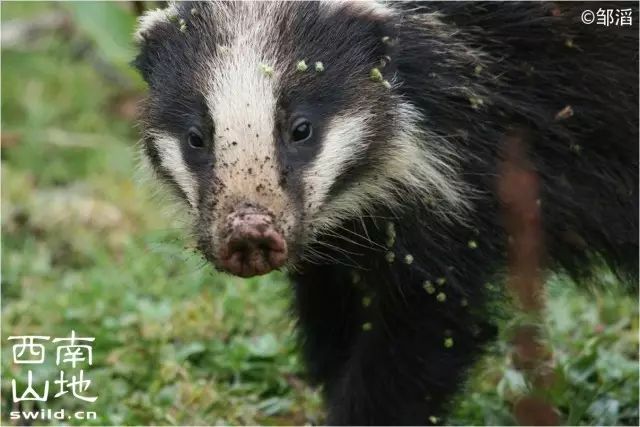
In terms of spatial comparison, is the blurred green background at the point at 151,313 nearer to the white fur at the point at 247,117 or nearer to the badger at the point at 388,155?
the badger at the point at 388,155

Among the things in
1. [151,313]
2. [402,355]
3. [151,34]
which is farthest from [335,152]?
[151,313]

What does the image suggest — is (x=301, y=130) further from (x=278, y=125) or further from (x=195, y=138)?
(x=195, y=138)

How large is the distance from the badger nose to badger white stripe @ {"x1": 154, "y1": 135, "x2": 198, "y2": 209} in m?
0.36

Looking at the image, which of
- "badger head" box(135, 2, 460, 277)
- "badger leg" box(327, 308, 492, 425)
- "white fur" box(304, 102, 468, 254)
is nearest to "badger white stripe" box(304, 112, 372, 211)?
"badger head" box(135, 2, 460, 277)

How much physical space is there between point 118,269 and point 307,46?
10.6 feet

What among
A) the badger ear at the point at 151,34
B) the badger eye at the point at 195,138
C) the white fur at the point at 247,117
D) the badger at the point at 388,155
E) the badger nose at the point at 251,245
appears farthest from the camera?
the badger ear at the point at 151,34

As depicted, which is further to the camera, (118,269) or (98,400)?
(118,269)

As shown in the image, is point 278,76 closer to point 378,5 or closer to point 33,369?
point 378,5

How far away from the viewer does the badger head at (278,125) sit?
417 cm

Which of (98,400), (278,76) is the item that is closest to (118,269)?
(98,400)

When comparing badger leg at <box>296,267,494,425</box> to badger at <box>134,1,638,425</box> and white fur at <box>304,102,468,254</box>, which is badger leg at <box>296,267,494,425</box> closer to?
badger at <box>134,1,638,425</box>

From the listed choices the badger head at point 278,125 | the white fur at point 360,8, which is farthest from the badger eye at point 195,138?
the white fur at point 360,8

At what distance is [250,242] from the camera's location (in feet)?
13.3

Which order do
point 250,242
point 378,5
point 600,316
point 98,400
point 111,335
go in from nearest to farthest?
point 250,242 < point 378,5 < point 98,400 < point 111,335 < point 600,316
